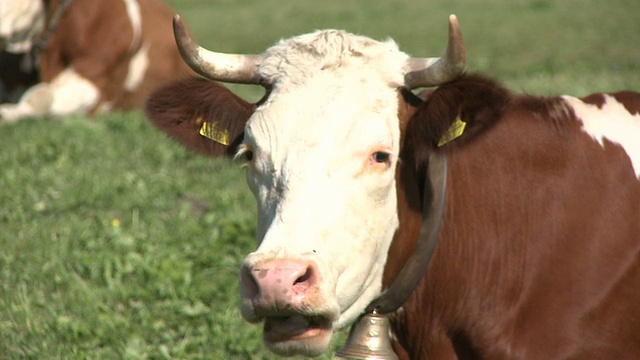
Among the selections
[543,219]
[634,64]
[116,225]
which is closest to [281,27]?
[634,64]

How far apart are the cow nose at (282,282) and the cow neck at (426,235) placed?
0.78m

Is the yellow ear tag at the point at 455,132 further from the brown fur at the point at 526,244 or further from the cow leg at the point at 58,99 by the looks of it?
the cow leg at the point at 58,99

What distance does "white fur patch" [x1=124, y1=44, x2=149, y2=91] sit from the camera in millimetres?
12508

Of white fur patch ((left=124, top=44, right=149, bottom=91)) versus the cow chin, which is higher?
the cow chin

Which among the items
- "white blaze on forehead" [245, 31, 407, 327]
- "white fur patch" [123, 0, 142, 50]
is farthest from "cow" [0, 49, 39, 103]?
"white blaze on forehead" [245, 31, 407, 327]

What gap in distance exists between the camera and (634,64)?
15.1 m

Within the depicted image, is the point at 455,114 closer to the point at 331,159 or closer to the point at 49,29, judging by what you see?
the point at 331,159

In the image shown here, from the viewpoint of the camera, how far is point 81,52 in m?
12.0

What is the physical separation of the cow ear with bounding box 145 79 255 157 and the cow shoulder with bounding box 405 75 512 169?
824 millimetres

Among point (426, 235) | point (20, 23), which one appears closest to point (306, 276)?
point (426, 235)

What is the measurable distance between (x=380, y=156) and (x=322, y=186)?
1.14 ft

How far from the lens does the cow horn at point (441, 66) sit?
4.15 meters

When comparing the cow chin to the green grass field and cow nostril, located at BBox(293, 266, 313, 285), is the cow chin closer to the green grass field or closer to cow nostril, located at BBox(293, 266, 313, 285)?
cow nostril, located at BBox(293, 266, 313, 285)

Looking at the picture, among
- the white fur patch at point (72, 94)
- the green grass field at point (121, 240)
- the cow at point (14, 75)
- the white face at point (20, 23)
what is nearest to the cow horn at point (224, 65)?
the green grass field at point (121, 240)
